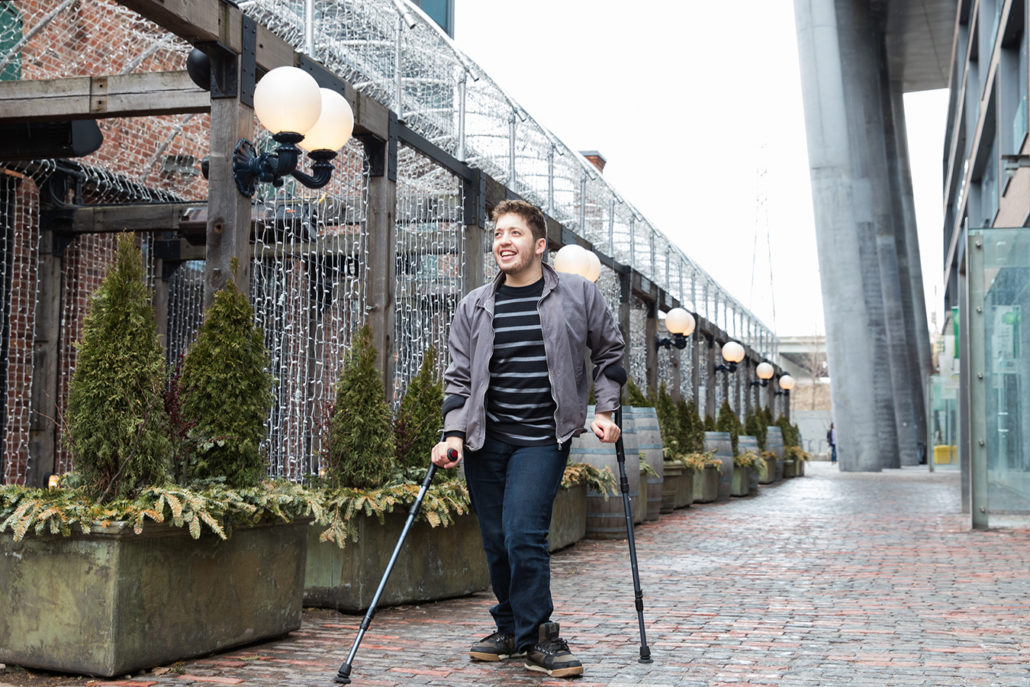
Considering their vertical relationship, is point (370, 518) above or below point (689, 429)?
below

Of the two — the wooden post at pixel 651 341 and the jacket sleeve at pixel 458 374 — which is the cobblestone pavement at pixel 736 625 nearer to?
the jacket sleeve at pixel 458 374

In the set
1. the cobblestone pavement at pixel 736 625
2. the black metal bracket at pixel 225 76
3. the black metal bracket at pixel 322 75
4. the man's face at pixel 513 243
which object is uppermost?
the black metal bracket at pixel 322 75

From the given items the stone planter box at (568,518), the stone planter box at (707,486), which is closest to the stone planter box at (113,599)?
the stone planter box at (568,518)

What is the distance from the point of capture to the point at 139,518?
3.80 m

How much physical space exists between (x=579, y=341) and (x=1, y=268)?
774 centimetres

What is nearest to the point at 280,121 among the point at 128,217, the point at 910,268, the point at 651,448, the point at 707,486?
the point at 128,217

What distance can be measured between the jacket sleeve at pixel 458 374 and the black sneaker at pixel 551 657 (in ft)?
2.69

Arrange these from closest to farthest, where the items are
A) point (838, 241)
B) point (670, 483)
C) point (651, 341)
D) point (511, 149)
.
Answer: point (511, 149), point (670, 483), point (651, 341), point (838, 241)

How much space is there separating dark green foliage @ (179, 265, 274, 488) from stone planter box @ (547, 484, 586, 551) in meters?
3.71

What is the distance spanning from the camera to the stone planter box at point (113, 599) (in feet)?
12.4

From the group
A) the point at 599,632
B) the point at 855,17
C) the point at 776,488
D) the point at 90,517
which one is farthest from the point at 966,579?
the point at 855,17

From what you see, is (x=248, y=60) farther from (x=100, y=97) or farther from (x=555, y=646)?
(x=555, y=646)

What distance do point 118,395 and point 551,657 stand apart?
184 cm

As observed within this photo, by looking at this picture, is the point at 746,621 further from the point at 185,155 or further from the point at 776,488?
the point at 776,488
